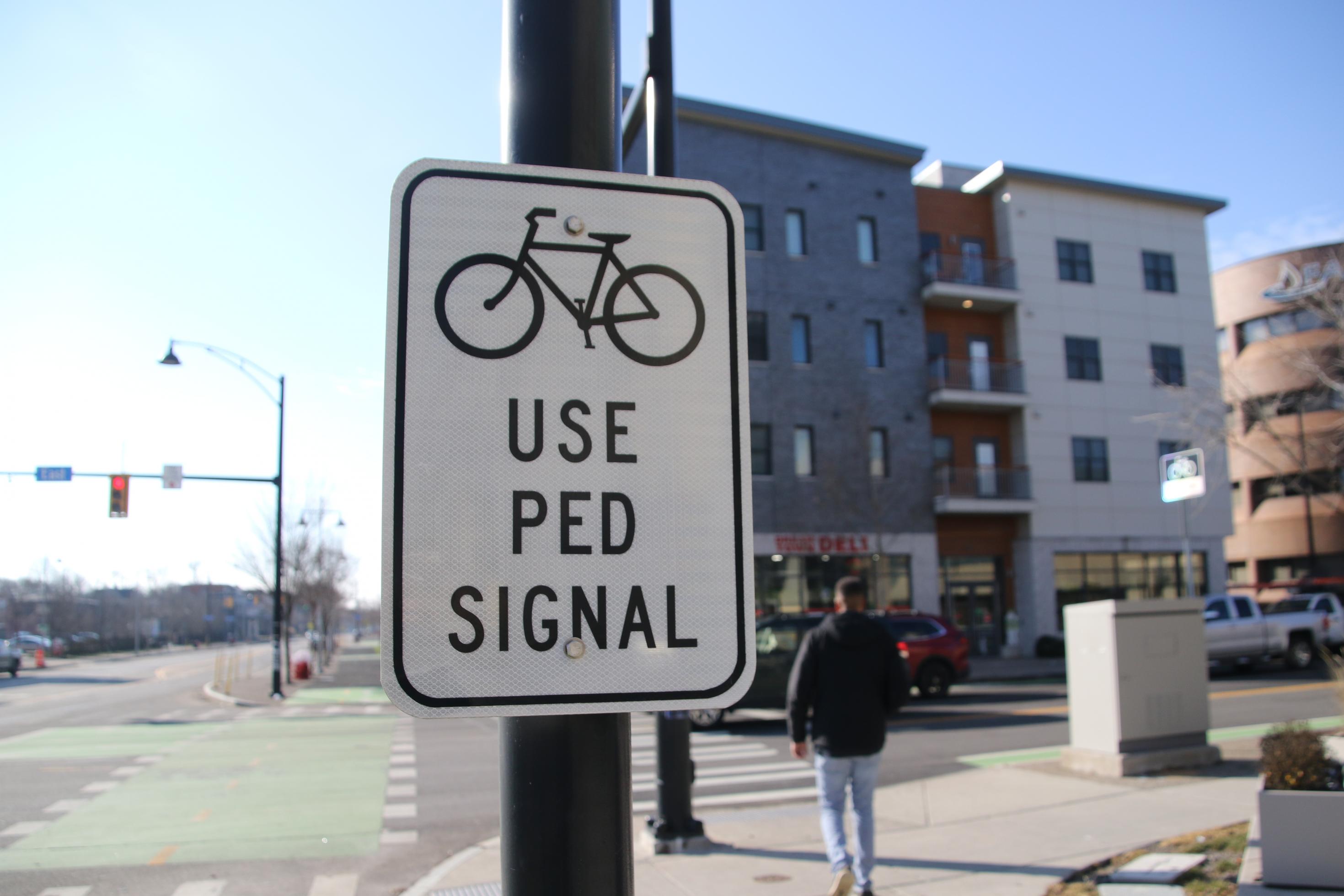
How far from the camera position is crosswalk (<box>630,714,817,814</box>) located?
10148 millimetres

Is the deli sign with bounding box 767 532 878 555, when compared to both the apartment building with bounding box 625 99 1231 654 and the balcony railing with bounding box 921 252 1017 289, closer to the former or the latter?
the apartment building with bounding box 625 99 1231 654

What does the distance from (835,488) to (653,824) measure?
932 inches

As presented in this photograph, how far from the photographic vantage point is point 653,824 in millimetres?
7867

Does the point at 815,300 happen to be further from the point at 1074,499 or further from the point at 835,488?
the point at 1074,499

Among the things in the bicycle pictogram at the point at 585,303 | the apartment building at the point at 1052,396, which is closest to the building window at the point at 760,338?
the apartment building at the point at 1052,396

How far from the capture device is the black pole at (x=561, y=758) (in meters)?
1.52

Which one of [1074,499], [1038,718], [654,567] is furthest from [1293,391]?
[654,567]

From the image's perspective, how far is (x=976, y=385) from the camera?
1334 inches

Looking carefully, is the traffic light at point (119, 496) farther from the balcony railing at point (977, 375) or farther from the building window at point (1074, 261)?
the building window at point (1074, 261)

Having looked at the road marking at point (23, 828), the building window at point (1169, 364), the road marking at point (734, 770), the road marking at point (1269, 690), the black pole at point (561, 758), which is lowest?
the road marking at point (1269, 690)

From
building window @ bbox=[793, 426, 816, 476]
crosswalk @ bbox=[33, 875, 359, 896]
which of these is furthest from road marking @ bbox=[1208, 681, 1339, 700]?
crosswalk @ bbox=[33, 875, 359, 896]

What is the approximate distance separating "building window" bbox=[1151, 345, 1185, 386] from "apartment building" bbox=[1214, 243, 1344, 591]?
2.44 m

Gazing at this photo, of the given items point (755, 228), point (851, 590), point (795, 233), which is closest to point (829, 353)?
point (795, 233)

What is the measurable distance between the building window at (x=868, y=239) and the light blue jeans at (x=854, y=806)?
28767 mm
